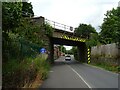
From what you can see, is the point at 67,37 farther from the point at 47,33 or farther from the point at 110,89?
the point at 110,89

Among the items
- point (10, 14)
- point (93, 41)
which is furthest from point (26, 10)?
point (10, 14)

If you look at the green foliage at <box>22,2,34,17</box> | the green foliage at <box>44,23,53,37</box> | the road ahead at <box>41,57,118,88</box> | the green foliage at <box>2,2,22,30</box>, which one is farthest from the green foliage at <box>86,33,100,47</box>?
the green foliage at <box>2,2,22,30</box>

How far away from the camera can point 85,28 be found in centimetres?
11069

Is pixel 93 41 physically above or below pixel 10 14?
above

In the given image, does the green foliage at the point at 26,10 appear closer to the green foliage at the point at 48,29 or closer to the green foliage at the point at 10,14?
the green foliage at the point at 48,29

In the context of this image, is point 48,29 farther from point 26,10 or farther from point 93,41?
point 93,41

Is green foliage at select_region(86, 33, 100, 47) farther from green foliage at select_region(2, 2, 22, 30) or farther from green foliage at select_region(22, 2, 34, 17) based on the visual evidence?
green foliage at select_region(2, 2, 22, 30)

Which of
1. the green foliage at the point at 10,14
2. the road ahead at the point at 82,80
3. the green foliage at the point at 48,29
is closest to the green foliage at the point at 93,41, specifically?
the green foliage at the point at 48,29

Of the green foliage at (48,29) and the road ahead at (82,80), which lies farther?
the green foliage at (48,29)

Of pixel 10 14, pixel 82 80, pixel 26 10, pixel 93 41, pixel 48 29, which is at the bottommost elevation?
pixel 82 80

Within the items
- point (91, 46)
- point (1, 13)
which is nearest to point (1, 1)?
point (1, 13)

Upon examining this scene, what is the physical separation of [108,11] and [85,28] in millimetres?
39520

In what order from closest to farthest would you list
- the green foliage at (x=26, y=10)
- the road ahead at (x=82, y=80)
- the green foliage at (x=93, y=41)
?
the road ahead at (x=82, y=80) < the green foliage at (x=26, y=10) < the green foliage at (x=93, y=41)

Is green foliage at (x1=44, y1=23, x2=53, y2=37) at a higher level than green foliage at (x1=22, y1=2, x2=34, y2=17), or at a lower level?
lower
